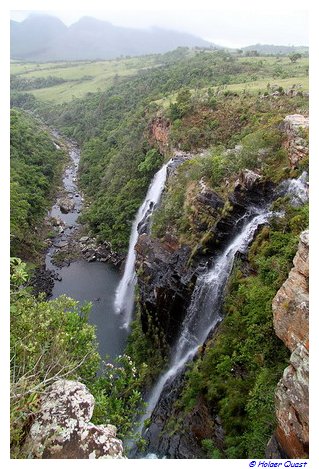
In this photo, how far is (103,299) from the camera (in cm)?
2834

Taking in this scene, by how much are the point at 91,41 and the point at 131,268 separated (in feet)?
624

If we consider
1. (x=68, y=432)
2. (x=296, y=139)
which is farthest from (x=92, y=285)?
(x=68, y=432)

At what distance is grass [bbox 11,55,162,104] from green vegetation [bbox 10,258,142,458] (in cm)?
7969

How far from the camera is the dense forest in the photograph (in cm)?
1032

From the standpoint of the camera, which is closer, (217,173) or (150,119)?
(217,173)

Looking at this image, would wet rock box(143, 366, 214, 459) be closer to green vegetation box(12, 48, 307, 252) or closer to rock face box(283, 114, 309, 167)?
rock face box(283, 114, 309, 167)

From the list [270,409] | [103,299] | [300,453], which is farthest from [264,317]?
[103,299]

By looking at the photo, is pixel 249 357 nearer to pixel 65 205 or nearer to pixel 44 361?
pixel 44 361

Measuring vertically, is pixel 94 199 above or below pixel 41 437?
below

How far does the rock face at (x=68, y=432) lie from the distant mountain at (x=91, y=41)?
178009 millimetres

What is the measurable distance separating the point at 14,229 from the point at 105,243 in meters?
8.37

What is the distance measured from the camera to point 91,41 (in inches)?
7441

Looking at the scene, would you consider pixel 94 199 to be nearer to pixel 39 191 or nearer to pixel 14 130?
pixel 39 191

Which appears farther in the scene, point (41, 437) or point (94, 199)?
point (94, 199)
